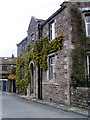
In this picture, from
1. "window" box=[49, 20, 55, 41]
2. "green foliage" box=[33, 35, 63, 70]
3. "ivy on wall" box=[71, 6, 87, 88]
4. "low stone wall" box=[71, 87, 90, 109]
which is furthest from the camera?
"window" box=[49, 20, 55, 41]

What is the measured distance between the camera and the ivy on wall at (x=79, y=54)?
17.5 m

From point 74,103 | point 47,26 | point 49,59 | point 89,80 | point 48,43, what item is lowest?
point 74,103

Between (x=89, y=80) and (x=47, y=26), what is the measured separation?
7.76 meters

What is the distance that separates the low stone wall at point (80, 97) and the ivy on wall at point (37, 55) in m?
4.33

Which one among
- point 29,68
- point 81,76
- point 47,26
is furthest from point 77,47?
point 29,68

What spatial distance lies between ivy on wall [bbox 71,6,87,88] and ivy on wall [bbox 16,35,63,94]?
169 centimetres

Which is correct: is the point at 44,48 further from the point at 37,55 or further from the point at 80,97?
the point at 80,97

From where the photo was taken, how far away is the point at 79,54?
58.8ft

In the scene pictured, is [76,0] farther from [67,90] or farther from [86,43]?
[67,90]

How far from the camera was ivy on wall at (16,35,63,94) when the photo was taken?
798 inches

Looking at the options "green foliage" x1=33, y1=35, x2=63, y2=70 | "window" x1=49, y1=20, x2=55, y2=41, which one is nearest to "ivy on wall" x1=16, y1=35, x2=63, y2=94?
"green foliage" x1=33, y1=35, x2=63, y2=70

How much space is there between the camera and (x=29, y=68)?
2797 centimetres

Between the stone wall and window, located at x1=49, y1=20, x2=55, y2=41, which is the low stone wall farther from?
window, located at x1=49, y1=20, x2=55, y2=41

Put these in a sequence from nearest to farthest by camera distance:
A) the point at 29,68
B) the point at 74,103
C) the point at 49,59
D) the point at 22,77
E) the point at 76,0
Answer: the point at 74,103 → the point at 76,0 → the point at 49,59 → the point at 29,68 → the point at 22,77
